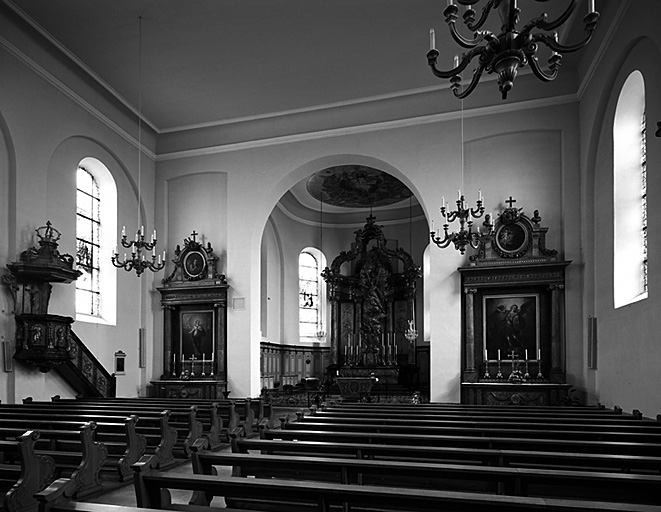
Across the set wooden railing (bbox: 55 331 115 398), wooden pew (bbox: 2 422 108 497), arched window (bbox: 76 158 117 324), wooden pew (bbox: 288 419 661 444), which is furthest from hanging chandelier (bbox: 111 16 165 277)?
wooden pew (bbox: 288 419 661 444)

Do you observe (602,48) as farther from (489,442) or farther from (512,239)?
(489,442)

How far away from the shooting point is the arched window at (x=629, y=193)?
371 inches

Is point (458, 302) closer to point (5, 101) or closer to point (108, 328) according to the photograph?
point (108, 328)

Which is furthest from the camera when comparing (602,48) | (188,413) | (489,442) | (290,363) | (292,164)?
(290,363)

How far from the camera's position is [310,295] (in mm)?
22250

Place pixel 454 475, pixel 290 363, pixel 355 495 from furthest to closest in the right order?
pixel 290 363
pixel 454 475
pixel 355 495

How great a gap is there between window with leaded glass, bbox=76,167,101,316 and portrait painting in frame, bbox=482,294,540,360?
9167 mm

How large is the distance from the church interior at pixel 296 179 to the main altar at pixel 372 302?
322cm

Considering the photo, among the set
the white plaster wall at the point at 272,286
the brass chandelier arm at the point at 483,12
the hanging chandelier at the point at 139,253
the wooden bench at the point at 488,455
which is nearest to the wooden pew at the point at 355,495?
the wooden bench at the point at 488,455

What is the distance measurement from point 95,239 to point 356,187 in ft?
31.9

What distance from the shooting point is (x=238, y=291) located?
47.1 ft

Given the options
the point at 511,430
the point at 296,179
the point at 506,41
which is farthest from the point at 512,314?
the point at 506,41

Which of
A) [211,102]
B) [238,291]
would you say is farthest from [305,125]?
[238,291]

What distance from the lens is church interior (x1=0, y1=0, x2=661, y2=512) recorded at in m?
10.0
